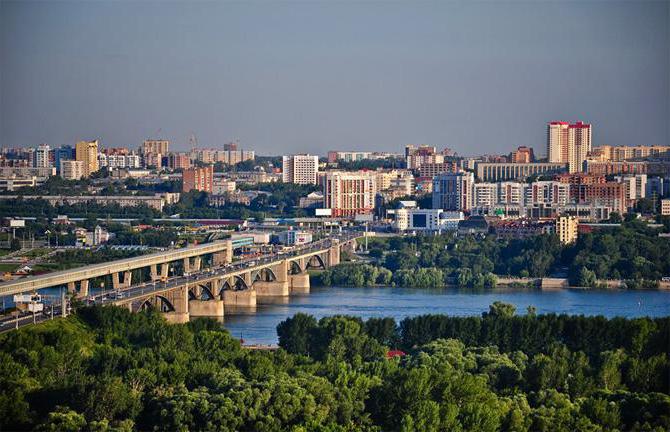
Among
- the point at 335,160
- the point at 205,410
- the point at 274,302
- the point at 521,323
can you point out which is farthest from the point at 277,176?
the point at 205,410

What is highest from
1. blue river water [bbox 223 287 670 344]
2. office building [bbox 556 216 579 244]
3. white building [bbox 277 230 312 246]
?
office building [bbox 556 216 579 244]

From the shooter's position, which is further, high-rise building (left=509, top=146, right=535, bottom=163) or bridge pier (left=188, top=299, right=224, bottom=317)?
high-rise building (left=509, top=146, right=535, bottom=163)

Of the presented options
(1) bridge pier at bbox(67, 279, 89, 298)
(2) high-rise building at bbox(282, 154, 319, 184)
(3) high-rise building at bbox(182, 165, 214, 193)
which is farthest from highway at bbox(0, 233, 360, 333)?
(2) high-rise building at bbox(282, 154, 319, 184)

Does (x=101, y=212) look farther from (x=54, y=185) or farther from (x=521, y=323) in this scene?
(x=521, y=323)

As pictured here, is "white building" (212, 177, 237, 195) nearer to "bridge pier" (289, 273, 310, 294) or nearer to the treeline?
the treeline

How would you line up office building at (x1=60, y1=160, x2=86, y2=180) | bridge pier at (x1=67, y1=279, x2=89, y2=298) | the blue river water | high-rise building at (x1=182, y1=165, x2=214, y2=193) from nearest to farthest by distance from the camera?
bridge pier at (x1=67, y1=279, x2=89, y2=298), the blue river water, high-rise building at (x1=182, y1=165, x2=214, y2=193), office building at (x1=60, y1=160, x2=86, y2=180)

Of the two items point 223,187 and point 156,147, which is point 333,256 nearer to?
point 223,187

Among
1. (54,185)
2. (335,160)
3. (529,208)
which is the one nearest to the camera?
(529,208)
